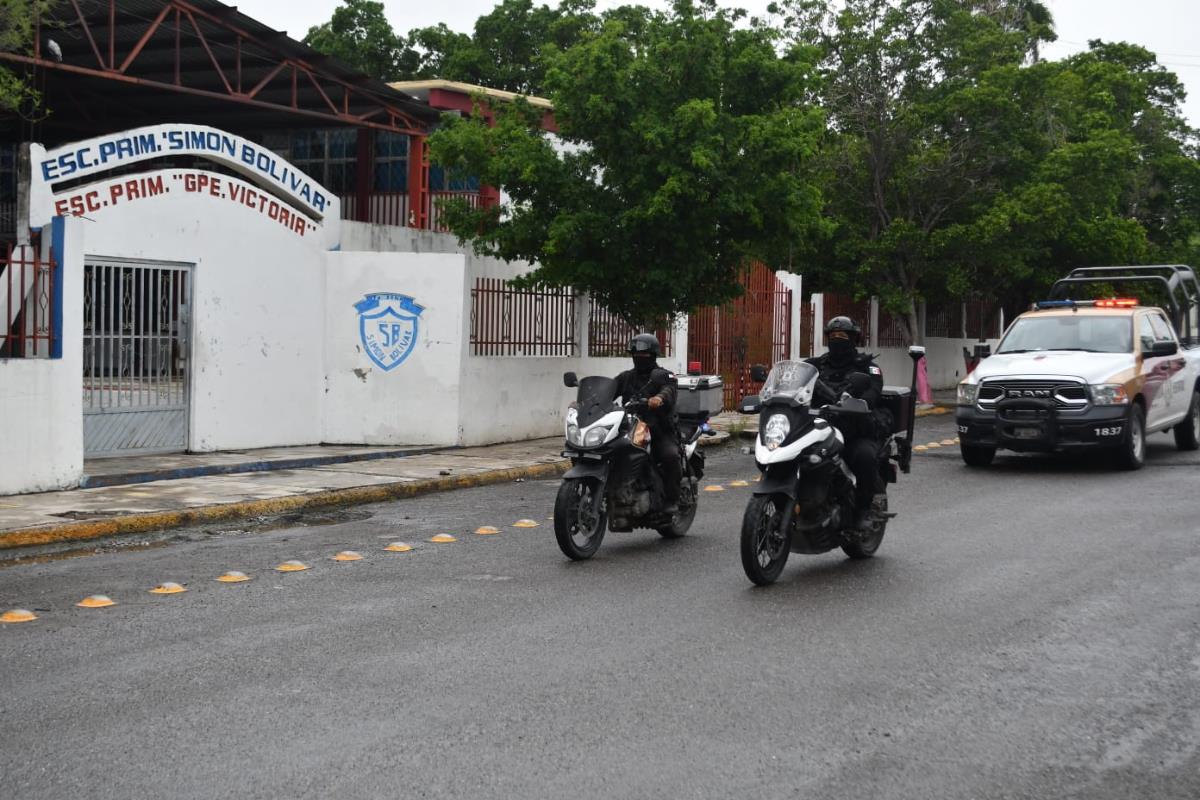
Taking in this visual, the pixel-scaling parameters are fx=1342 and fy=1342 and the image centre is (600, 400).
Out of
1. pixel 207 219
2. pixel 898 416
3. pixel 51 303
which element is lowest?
pixel 898 416

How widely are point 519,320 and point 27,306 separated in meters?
7.30

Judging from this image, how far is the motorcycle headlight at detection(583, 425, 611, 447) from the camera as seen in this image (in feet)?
30.1

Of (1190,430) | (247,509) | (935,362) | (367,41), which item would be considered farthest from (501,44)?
(247,509)

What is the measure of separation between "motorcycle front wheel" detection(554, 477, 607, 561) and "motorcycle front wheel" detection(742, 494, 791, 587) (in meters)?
1.35

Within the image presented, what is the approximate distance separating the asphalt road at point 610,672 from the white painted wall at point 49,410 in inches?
104

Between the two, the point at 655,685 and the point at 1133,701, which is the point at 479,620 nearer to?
the point at 655,685

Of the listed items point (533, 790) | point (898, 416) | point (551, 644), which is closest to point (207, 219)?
point (898, 416)

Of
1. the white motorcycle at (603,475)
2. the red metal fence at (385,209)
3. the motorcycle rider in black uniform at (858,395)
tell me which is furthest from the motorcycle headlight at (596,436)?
the red metal fence at (385,209)

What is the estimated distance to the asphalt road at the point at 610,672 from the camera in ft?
15.6

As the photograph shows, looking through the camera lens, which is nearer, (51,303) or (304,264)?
(51,303)

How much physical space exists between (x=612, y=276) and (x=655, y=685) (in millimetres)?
11703

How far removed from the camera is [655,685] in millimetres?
5914

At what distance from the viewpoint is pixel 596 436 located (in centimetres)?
920

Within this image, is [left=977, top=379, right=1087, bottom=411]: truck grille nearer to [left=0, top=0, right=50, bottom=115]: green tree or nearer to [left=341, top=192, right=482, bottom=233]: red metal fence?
[left=0, top=0, right=50, bottom=115]: green tree
